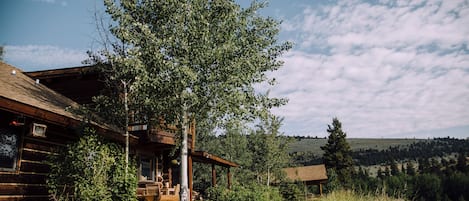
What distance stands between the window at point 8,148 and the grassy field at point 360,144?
122 metres

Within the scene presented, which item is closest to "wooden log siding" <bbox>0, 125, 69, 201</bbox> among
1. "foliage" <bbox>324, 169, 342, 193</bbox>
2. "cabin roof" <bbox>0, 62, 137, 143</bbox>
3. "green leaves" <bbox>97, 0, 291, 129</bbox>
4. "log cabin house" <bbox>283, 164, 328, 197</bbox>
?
"cabin roof" <bbox>0, 62, 137, 143</bbox>

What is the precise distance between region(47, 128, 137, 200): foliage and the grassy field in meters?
120

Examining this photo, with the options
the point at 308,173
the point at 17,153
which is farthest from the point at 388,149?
the point at 17,153

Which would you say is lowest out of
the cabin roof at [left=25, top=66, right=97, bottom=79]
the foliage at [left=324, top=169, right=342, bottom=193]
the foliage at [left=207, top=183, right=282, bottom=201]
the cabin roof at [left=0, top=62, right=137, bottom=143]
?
the foliage at [left=324, top=169, right=342, bottom=193]

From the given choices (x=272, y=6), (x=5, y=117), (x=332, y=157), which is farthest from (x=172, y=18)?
(x=332, y=157)

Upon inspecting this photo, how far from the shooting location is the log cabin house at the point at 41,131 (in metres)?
8.35

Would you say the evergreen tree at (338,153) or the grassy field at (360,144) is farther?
the grassy field at (360,144)

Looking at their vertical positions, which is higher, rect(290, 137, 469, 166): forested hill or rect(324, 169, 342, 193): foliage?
rect(290, 137, 469, 166): forested hill

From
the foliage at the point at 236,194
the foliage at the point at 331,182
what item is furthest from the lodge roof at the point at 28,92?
the foliage at the point at 331,182

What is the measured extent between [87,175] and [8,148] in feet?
5.96

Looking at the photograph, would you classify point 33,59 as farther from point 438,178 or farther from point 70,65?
point 438,178

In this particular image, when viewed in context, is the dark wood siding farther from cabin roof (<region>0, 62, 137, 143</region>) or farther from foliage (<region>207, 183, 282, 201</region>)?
foliage (<region>207, 183, 282, 201</region>)

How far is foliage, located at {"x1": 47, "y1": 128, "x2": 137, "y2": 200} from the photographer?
28.8 feet

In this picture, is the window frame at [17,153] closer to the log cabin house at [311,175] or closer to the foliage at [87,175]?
the foliage at [87,175]
